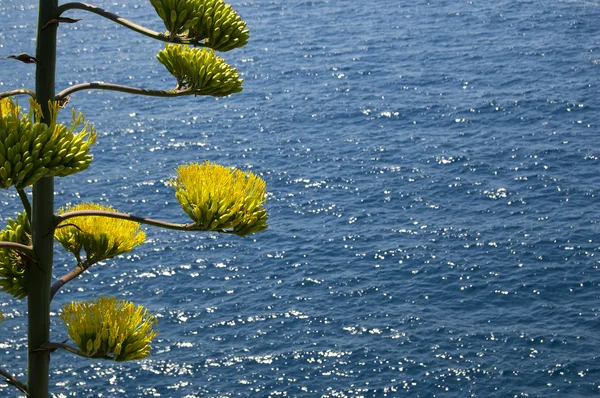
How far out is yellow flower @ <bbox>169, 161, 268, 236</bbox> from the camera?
12.8 metres

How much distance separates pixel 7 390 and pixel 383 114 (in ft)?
125

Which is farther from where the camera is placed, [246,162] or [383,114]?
[383,114]

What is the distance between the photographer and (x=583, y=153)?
68938 millimetres

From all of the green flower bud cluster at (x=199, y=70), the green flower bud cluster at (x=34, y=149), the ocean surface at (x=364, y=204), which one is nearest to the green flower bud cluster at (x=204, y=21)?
the green flower bud cluster at (x=199, y=70)

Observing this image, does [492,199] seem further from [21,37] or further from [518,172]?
[21,37]

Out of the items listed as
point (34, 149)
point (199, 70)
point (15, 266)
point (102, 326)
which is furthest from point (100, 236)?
point (34, 149)

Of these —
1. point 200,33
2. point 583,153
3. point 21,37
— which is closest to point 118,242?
point 200,33

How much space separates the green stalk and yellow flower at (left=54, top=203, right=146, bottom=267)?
68.0 inches

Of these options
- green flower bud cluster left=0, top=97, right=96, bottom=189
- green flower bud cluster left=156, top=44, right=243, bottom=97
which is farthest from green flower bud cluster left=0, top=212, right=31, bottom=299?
green flower bud cluster left=156, top=44, right=243, bottom=97

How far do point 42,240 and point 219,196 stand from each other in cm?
232

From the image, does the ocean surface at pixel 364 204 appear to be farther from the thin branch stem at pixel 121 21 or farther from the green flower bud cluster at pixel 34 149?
the green flower bud cluster at pixel 34 149

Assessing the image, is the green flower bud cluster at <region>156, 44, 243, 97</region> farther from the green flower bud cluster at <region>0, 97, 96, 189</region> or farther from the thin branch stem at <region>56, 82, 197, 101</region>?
the green flower bud cluster at <region>0, 97, 96, 189</region>

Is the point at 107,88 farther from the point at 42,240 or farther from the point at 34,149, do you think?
the point at 42,240

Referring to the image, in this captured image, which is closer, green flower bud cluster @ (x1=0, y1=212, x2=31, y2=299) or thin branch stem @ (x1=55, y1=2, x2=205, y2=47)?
thin branch stem @ (x1=55, y1=2, x2=205, y2=47)
